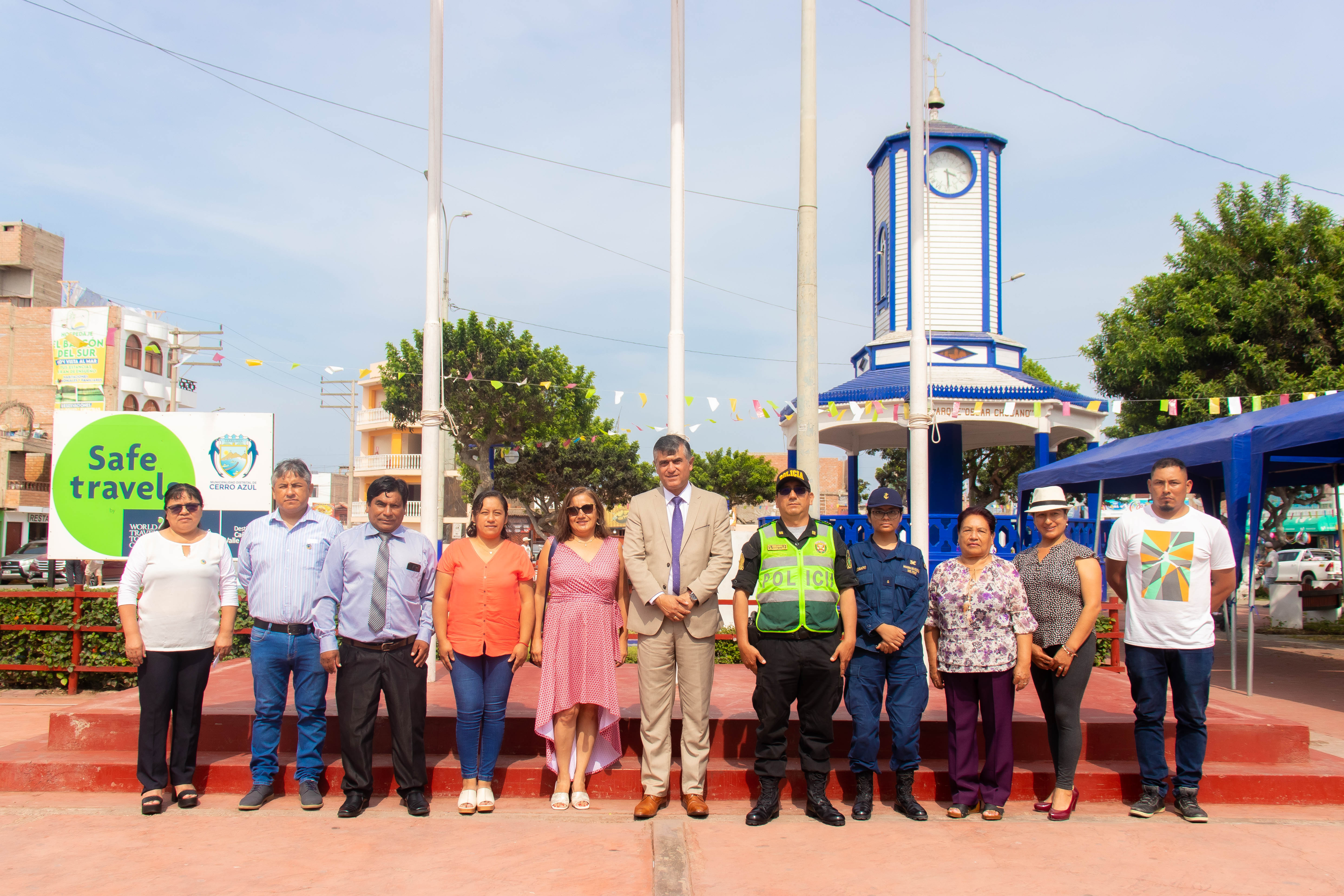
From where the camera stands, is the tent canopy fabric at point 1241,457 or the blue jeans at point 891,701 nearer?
the blue jeans at point 891,701

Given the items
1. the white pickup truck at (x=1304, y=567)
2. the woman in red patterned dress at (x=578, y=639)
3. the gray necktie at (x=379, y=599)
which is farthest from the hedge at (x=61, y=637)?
the white pickup truck at (x=1304, y=567)

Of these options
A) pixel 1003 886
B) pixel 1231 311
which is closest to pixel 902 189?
pixel 1231 311

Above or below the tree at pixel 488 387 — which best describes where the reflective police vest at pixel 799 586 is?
below

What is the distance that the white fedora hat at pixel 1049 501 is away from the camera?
4.84 meters

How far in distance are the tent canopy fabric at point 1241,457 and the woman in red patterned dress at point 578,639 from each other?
459 centimetres

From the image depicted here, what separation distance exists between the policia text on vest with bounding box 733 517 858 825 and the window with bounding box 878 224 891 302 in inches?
434

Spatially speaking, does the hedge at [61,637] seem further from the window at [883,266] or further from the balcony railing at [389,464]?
the balcony railing at [389,464]

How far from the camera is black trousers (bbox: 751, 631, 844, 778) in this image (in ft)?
14.9

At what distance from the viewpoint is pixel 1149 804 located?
4.71 metres

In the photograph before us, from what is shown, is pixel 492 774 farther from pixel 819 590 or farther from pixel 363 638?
pixel 819 590

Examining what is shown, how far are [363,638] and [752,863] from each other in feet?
7.39

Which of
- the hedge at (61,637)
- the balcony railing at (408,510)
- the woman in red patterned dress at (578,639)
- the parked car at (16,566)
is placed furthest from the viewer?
the balcony railing at (408,510)

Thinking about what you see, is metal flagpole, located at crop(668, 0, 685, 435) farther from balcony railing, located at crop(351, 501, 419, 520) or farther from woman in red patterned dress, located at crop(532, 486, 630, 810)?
balcony railing, located at crop(351, 501, 419, 520)

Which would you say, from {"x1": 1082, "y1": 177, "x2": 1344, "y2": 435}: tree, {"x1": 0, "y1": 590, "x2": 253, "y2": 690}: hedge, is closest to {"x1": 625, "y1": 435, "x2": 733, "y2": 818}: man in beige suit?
{"x1": 0, "y1": 590, "x2": 253, "y2": 690}: hedge
